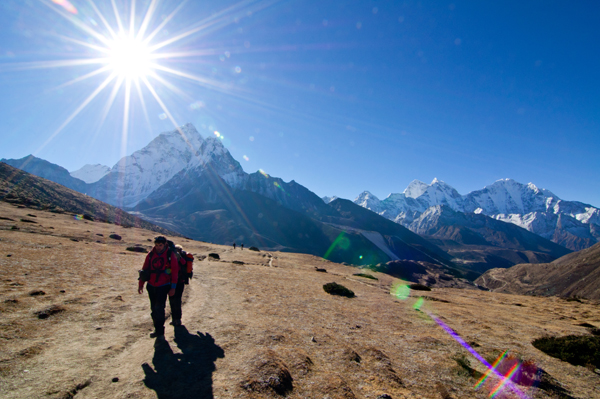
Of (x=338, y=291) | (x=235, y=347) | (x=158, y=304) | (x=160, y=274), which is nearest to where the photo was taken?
(x=235, y=347)

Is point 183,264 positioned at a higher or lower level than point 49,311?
higher

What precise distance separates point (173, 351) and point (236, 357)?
6.05ft

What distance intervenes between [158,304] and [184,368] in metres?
2.85

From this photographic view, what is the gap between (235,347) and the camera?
7.81m

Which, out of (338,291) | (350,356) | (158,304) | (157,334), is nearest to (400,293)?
(338,291)

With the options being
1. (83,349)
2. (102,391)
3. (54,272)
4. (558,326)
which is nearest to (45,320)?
(83,349)

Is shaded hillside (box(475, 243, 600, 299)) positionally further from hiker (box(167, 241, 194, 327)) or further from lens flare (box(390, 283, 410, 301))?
hiker (box(167, 241, 194, 327))

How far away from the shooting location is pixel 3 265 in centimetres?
1306

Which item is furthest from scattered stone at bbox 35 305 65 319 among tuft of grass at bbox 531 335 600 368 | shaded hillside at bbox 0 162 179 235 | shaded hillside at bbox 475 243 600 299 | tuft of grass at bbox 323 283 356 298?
shaded hillside at bbox 475 243 600 299

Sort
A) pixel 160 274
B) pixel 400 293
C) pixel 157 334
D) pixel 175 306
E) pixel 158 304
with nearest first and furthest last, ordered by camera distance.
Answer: pixel 157 334
pixel 158 304
pixel 160 274
pixel 175 306
pixel 400 293

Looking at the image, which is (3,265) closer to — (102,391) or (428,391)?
(102,391)

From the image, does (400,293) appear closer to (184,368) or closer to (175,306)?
(175,306)

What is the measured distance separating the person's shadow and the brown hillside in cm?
3

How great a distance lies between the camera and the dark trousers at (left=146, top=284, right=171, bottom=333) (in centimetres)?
828
